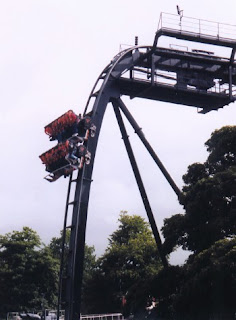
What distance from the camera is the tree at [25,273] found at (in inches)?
2511

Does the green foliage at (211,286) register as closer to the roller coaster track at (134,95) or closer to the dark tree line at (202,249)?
the dark tree line at (202,249)

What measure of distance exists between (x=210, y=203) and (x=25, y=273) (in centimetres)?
3888

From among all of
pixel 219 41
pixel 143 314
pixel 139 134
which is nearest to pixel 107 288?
pixel 143 314

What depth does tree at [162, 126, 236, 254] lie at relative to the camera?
32.0 m

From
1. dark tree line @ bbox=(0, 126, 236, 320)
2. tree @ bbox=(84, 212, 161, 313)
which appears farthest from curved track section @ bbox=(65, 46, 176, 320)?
tree @ bbox=(84, 212, 161, 313)

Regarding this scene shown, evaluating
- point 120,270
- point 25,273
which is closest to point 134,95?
point 120,270

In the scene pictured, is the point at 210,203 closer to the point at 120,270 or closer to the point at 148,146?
the point at 148,146

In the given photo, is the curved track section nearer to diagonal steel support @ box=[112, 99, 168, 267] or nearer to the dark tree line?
diagonal steel support @ box=[112, 99, 168, 267]

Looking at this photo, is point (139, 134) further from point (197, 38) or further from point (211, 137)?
point (197, 38)

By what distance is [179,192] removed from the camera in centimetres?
3681

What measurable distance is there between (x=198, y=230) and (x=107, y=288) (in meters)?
32.8

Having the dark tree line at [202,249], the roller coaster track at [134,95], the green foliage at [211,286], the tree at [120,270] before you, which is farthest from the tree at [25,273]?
the green foliage at [211,286]

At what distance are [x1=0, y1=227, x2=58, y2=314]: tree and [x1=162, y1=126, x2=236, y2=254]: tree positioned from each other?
1319 inches

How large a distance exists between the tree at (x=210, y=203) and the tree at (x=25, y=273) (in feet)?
110
